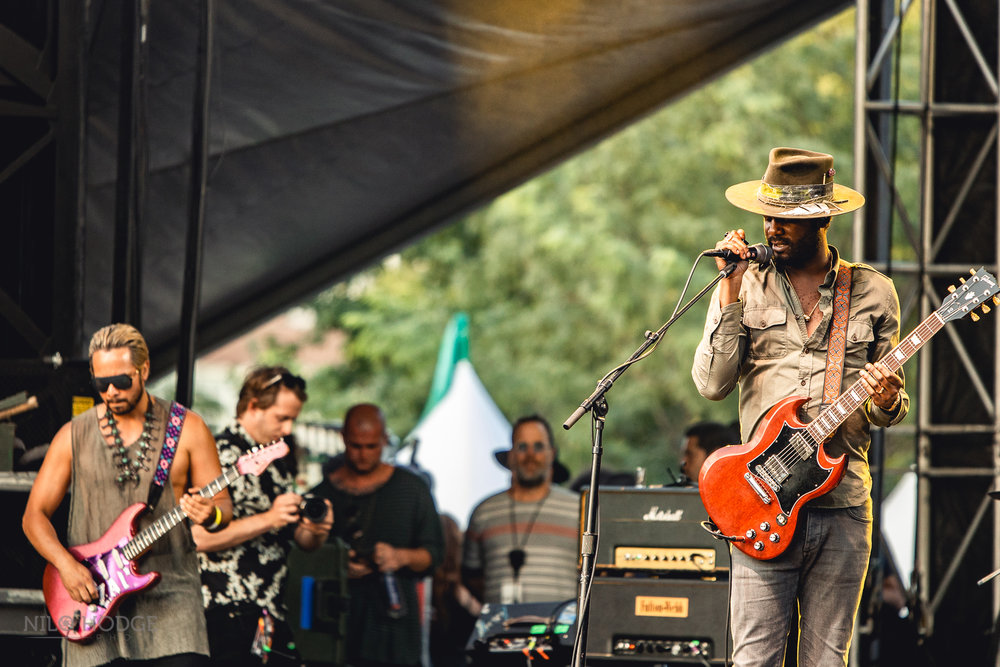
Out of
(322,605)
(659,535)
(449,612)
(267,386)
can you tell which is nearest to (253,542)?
(267,386)

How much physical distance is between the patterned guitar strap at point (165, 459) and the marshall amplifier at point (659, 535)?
1.68 metres

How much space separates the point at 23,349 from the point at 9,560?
0.99 meters

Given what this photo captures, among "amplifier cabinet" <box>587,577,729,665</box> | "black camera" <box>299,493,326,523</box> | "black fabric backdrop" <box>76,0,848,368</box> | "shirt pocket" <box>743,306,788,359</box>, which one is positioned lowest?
"amplifier cabinet" <box>587,577,729,665</box>

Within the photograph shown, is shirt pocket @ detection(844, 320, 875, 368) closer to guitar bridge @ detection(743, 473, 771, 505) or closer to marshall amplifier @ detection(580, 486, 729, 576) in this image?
guitar bridge @ detection(743, 473, 771, 505)

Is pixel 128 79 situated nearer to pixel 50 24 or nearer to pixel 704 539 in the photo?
pixel 50 24

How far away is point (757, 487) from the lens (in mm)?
3926

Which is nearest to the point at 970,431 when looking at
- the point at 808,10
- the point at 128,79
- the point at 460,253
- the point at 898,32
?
the point at 898,32

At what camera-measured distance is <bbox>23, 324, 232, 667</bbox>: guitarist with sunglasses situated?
15.0 ft

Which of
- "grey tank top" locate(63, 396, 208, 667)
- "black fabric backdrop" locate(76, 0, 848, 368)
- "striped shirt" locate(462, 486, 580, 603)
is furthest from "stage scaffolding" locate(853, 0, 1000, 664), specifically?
"grey tank top" locate(63, 396, 208, 667)

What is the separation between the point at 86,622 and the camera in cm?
458

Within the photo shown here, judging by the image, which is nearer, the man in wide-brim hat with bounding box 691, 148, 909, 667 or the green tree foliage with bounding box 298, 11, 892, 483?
the man in wide-brim hat with bounding box 691, 148, 909, 667

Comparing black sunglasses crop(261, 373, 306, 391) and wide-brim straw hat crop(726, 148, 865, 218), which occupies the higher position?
wide-brim straw hat crop(726, 148, 865, 218)

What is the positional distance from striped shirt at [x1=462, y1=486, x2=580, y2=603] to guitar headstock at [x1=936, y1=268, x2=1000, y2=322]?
10.2 feet

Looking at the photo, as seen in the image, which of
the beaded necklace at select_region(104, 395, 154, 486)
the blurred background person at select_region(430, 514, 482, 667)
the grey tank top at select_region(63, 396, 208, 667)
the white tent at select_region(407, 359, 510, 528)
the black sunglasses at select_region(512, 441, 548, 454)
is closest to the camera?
the grey tank top at select_region(63, 396, 208, 667)
